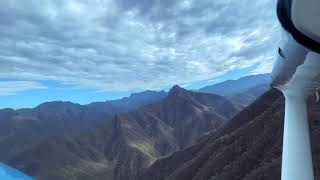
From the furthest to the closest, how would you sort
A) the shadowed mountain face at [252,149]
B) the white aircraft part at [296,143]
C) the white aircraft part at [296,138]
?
the shadowed mountain face at [252,149], the white aircraft part at [296,143], the white aircraft part at [296,138]

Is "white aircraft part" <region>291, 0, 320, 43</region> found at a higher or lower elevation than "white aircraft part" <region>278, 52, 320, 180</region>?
higher

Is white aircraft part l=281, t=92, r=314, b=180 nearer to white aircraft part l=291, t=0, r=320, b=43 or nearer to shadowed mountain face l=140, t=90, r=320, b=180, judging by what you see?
white aircraft part l=291, t=0, r=320, b=43

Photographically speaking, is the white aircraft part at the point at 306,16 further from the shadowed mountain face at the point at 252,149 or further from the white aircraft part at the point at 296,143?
the shadowed mountain face at the point at 252,149

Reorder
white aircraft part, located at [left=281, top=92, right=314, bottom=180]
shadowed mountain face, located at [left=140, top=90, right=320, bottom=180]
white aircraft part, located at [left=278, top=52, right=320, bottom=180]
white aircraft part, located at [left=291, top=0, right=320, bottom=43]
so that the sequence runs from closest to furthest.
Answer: white aircraft part, located at [left=291, top=0, right=320, bottom=43], white aircraft part, located at [left=278, top=52, right=320, bottom=180], white aircraft part, located at [left=281, top=92, right=314, bottom=180], shadowed mountain face, located at [left=140, top=90, right=320, bottom=180]

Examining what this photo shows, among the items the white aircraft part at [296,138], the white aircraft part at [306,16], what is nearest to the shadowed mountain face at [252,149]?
the white aircraft part at [296,138]

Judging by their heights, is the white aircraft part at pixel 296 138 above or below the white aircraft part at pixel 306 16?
below

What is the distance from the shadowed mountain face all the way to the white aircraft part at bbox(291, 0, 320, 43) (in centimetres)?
6171

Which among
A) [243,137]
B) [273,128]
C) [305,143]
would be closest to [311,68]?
[305,143]

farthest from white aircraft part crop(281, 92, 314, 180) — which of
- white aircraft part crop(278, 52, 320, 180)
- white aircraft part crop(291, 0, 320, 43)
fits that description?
white aircraft part crop(291, 0, 320, 43)

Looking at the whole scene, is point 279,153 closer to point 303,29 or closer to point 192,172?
point 192,172

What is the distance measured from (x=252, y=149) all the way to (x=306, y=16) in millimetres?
94265

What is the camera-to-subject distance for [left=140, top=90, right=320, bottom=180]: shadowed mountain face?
82.7m

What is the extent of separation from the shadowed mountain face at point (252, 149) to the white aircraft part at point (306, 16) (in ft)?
202

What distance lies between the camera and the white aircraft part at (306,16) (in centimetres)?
749
